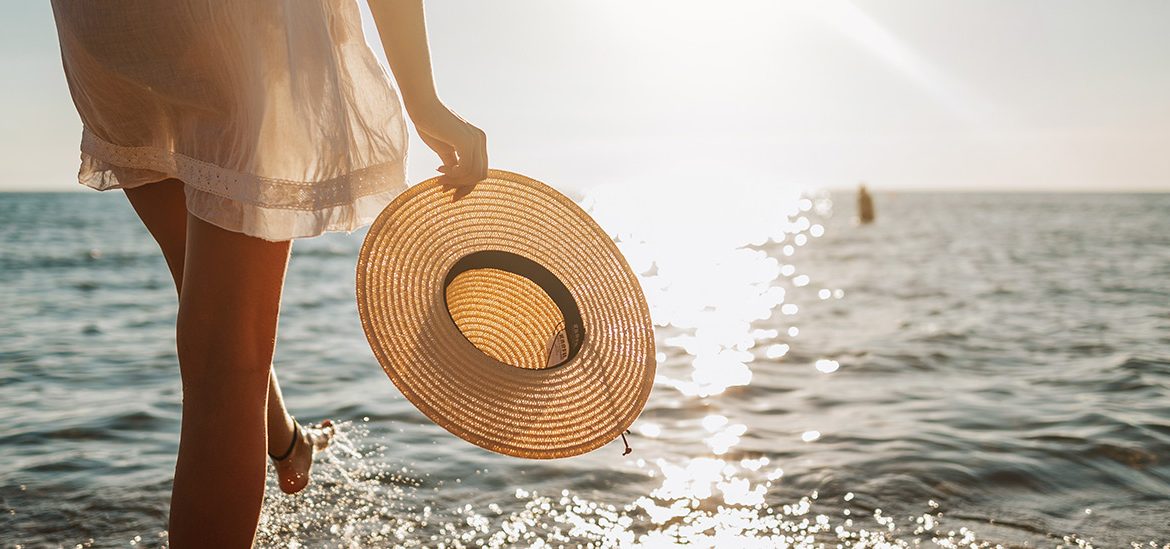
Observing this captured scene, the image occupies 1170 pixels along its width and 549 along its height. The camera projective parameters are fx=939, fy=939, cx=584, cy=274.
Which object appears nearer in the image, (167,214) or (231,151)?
(231,151)

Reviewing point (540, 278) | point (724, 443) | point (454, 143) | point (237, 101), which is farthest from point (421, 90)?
point (724, 443)

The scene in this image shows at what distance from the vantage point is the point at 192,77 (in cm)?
140

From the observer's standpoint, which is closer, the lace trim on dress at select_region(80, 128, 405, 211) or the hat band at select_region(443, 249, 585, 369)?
the lace trim on dress at select_region(80, 128, 405, 211)

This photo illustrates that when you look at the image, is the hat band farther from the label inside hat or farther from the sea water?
the sea water

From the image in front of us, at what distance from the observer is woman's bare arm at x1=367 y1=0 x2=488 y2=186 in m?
1.58

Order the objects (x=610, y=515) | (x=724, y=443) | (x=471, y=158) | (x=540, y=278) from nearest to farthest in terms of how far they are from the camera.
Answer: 1. (x=471, y=158)
2. (x=540, y=278)
3. (x=610, y=515)
4. (x=724, y=443)

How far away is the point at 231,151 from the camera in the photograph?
1423 millimetres

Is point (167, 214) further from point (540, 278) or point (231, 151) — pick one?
point (540, 278)

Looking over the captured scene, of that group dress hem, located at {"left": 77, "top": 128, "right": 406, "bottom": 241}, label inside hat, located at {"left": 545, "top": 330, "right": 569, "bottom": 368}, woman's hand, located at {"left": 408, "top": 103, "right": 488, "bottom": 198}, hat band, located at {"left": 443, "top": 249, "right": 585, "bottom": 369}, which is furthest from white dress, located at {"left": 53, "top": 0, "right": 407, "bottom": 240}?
label inside hat, located at {"left": 545, "top": 330, "right": 569, "bottom": 368}

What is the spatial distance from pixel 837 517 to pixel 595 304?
1.15m

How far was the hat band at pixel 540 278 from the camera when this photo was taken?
2.16 metres

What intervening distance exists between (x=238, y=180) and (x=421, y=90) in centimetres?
37

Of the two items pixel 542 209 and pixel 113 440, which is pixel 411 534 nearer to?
pixel 542 209

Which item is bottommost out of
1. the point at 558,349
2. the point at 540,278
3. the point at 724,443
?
the point at 724,443
